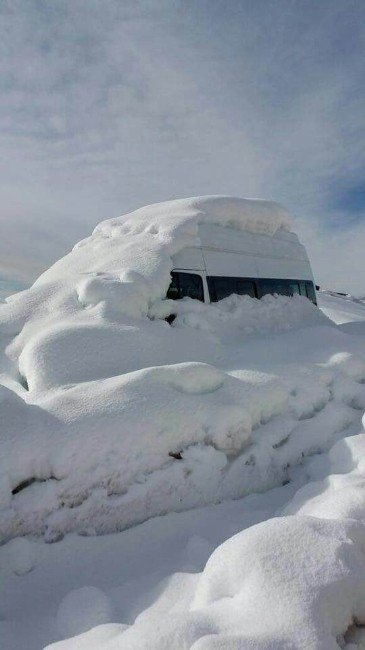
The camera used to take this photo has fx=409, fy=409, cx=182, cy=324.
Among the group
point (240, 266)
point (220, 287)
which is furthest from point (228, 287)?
point (240, 266)

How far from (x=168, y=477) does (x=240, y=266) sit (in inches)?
188

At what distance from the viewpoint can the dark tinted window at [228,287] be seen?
6.79m

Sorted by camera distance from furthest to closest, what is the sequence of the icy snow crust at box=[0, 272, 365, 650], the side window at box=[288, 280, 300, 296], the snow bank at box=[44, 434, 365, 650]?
the side window at box=[288, 280, 300, 296] → the icy snow crust at box=[0, 272, 365, 650] → the snow bank at box=[44, 434, 365, 650]

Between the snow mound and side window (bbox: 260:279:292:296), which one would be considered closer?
the snow mound

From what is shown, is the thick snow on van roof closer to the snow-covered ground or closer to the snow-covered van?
the snow-covered ground

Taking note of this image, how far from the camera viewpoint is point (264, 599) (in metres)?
1.90

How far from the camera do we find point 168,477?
341cm

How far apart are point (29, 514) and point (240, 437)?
6.40ft

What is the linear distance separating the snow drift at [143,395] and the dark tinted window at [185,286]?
21 centimetres

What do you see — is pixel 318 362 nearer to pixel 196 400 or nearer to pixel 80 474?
pixel 196 400

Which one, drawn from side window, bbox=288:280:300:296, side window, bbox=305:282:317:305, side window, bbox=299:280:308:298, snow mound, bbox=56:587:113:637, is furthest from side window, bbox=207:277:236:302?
snow mound, bbox=56:587:113:637

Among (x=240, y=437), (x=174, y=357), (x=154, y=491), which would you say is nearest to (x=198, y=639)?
(x=154, y=491)

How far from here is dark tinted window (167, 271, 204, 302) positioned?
21.0 ft

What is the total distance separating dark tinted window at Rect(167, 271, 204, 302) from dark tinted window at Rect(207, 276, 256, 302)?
0.19 m
